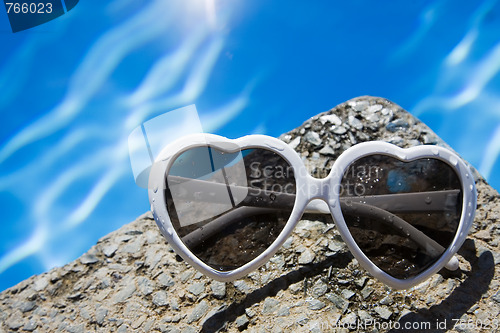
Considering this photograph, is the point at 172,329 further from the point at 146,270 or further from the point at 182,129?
the point at 182,129

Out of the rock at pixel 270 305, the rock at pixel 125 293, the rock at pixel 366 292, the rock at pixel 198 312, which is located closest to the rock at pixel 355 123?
the rock at pixel 366 292

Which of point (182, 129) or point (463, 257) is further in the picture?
point (182, 129)

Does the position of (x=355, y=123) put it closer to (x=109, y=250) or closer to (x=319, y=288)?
(x=319, y=288)

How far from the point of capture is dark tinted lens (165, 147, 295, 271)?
45.7 inches

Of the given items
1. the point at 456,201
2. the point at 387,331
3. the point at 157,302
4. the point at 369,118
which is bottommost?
the point at 387,331

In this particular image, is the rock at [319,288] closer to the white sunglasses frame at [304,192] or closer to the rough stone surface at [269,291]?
the rough stone surface at [269,291]

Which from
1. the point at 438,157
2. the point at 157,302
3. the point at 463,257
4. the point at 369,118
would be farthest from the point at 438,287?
the point at 157,302

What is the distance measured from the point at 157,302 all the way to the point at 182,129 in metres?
0.55

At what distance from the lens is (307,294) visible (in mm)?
1192

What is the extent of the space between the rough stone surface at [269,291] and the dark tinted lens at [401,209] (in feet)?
0.34

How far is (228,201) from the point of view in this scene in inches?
46.6

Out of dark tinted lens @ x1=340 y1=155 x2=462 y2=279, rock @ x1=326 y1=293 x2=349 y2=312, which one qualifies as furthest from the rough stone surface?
dark tinted lens @ x1=340 y1=155 x2=462 y2=279

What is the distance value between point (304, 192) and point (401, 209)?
28 cm

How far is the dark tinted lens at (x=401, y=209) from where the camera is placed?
1153mm
